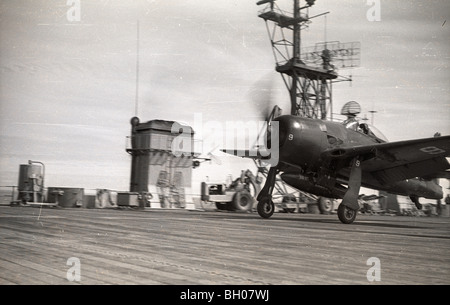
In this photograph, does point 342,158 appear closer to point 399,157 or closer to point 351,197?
point 351,197

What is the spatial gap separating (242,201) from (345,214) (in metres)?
14.5

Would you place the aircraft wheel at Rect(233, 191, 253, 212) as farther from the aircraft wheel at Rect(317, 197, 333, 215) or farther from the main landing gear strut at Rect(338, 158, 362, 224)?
the main landing gear strut at Rect(338, 158, 362, 224)

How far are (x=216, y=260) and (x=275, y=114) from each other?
37.3ft

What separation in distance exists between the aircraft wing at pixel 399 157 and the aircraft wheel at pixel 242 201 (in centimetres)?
1281

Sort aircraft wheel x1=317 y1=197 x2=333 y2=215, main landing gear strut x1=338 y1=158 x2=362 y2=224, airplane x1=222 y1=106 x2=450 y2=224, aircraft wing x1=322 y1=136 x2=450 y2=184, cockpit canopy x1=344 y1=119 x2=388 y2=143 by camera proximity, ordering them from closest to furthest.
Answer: aircraft wing x1=322 y1=136 x2=450 y2=184
main landing gear strut x1=338 y1=158 x2=362 y2=224
airplane x1=222 y1=106 x2=450 y2=224
cockpit canopy x1=344 y1=119 x2=388 y2=143
aircraft wheel x1=317 y1=197 x2=333 y2=215

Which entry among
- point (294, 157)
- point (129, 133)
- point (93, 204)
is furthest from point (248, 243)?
point (129, 133)

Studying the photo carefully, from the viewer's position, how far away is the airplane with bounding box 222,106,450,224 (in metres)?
13.8

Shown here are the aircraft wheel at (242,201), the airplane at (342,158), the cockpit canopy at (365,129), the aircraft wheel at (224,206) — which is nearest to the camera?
the airplane at (342,158)

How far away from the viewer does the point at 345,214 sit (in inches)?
553

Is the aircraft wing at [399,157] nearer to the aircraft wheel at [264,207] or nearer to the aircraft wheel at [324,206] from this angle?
the aircraft wheel at [264,207]

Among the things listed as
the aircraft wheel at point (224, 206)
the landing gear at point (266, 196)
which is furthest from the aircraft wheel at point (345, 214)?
the aircraft wheel at point (224, 206)

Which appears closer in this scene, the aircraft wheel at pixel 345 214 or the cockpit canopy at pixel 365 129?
the aircraft wheel at pixel 345 214

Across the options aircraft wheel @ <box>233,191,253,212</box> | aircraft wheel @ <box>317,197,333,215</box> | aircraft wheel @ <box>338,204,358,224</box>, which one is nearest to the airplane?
aircraft wheel @ <box>338,204,358,224</box>

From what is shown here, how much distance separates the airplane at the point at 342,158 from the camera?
1384 centimetres
